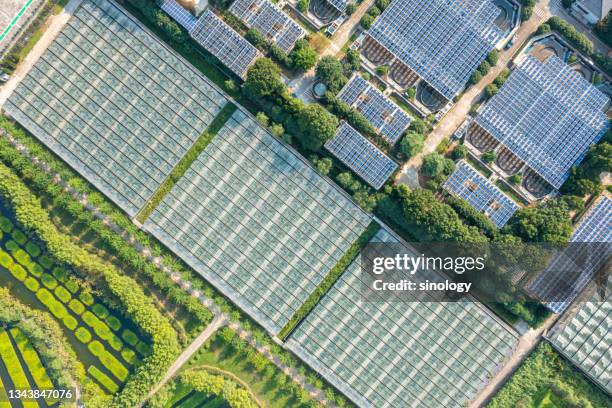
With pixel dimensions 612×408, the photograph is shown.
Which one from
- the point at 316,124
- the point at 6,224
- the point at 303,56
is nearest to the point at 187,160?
the point at 316,124

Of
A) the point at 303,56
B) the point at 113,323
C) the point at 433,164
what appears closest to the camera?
the point at 433,164

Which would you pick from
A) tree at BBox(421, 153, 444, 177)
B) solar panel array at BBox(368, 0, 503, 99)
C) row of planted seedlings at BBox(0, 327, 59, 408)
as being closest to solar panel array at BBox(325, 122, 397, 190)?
tree at BBox(421, 153, 444, 177)

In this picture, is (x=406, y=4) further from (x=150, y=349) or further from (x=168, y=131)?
(x=150, y=349)

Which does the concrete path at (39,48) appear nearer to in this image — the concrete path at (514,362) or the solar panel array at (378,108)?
the solar panel array at (378,108)

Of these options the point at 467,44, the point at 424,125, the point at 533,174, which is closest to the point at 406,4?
the point at 467,44

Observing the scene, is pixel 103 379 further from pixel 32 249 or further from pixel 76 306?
pixel 32 249
